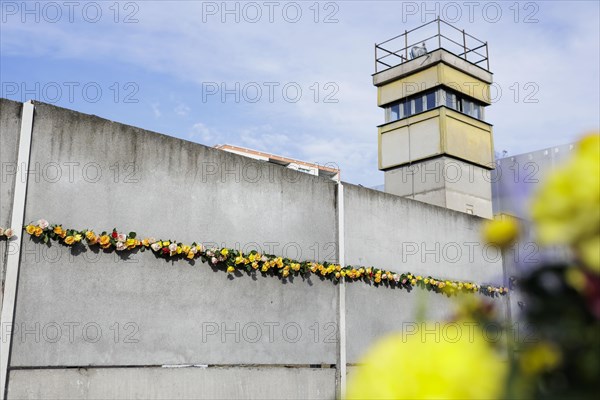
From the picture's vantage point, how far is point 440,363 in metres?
0.43

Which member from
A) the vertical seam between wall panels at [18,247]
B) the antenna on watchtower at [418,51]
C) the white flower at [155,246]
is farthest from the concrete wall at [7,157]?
the antenna on watchtower at [418,51]

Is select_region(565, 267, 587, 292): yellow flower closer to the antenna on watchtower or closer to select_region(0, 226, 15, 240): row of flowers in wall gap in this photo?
select_region(0, 226, 15, 240): row of flowers in wall gap

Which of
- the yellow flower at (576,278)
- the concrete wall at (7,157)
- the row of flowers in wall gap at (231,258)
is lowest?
the yellow flower at (576,278)

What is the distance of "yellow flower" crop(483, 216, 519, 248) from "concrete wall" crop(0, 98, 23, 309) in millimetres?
3768

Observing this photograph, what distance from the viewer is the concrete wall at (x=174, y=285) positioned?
12.9 ft

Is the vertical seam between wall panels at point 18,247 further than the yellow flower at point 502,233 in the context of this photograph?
Yes

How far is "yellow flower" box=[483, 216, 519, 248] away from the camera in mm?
512

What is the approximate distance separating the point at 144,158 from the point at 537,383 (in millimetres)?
4307

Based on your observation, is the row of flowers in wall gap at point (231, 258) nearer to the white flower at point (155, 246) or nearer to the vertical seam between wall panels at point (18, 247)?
the white flower at point (155, 246)

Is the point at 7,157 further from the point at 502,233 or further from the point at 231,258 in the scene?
the point at 502,233

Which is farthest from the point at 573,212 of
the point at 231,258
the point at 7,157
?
the point at 231,258

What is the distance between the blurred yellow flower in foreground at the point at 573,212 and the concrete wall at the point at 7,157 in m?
3.83

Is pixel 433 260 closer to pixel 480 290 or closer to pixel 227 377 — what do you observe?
pixel 480 290

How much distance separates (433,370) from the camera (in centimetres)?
43
